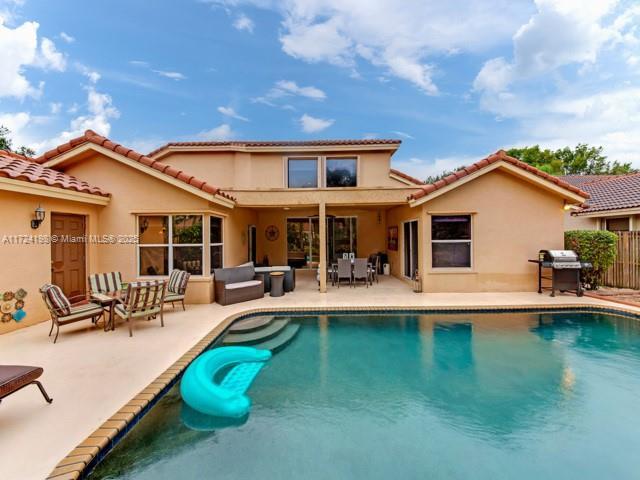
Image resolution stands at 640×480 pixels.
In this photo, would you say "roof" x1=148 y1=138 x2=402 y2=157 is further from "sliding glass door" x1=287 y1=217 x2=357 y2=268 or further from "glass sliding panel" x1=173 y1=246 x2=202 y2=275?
"glass sliding panel" x1=173 y1=246 x2=202 y2=275

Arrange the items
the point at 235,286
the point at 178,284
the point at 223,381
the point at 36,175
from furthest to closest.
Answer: the point at 235,286 < the point at 178,284 < the point at 36,175 < the point at 223,381

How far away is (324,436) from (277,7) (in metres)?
23.0

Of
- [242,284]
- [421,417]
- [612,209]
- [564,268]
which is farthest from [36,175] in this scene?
[612,209]

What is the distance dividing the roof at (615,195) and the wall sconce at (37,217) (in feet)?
64.3

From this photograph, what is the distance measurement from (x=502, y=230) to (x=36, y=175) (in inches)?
584


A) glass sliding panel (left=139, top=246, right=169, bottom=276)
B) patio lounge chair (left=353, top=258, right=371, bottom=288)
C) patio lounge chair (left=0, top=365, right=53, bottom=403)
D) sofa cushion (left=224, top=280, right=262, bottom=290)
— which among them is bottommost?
patio lounge chair (left=0, top=365, right=53, bottom=403)

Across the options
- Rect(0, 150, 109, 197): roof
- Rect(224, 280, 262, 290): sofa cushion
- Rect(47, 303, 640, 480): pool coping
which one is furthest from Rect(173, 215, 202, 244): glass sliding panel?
Rect(47, 303, 640, 480): pool coping

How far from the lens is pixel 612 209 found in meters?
14.5

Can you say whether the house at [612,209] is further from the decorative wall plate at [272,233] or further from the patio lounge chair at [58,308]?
the patio lounge chair at [58,308]

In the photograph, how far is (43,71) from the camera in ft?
80.0

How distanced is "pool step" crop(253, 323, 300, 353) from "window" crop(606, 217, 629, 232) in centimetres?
1600

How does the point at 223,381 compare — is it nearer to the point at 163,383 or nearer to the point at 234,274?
the point at 163,383

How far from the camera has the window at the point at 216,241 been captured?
432 inches

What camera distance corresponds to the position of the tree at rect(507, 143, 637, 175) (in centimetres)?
4341
